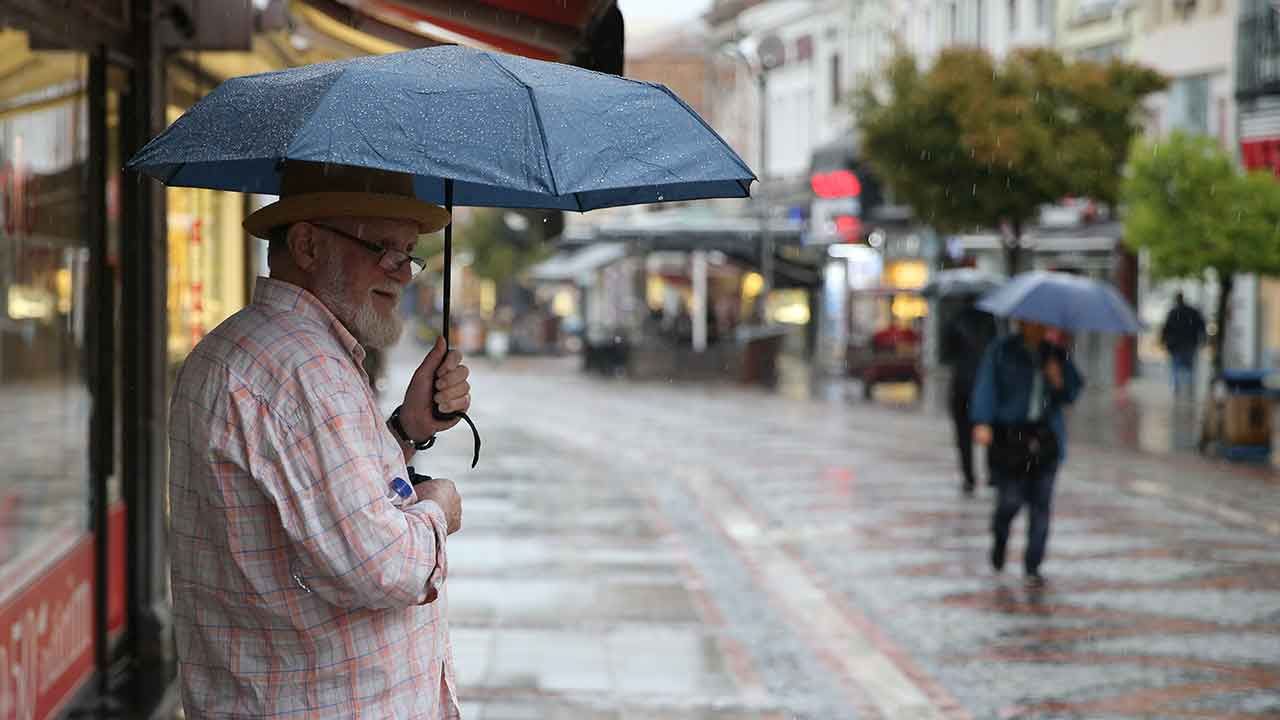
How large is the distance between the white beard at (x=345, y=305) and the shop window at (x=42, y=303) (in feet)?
11.2

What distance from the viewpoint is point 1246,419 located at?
19.3 meters

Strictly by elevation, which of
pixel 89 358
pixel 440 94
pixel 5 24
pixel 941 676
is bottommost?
pixel 941 676

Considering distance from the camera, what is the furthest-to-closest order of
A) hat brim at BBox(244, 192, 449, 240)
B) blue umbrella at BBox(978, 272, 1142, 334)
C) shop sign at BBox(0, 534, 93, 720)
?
1. blue umbrella at BBox(978, 272, 1142, 334)
2. shop sign at BBox(0, 534, 93, 720)
3. hat brim at BBox(244, 192, 449, 240)

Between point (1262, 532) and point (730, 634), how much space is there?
5823mm

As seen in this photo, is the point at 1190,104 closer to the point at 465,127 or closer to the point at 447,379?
the point at 447,379

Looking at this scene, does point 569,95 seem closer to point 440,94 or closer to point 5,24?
point 440,94

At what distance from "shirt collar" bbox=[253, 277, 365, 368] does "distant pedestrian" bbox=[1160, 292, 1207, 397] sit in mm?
27308

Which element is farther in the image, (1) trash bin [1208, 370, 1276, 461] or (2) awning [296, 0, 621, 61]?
(1) trash bin [1208, 370, 1276, 461]

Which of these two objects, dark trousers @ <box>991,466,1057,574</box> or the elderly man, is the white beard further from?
dark trousers @ <box>991,466,1057,574</box>

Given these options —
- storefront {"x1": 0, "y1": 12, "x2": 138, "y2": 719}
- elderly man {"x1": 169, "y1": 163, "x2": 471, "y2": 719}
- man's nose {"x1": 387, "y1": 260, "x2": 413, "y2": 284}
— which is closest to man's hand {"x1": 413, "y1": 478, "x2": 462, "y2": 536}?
elderly man {"x1": 169, "y1": 163, "x2": 471, "y2": 719}

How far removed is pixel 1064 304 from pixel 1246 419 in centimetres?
870

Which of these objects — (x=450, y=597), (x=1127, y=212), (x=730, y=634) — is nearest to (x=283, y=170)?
(x=730, y=634)

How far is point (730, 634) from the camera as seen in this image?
9.47 meters

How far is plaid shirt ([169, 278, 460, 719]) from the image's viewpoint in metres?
3.12
